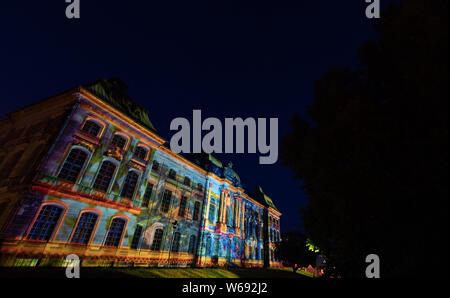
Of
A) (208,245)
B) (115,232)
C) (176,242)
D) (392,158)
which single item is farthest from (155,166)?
(392,158)

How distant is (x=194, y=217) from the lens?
86.8 ft

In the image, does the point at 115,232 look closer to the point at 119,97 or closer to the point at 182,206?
the point at 182,206

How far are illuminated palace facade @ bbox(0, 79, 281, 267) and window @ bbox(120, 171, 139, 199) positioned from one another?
9cm

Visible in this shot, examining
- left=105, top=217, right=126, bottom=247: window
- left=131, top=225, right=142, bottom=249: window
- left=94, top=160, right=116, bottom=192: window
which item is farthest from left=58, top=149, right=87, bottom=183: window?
left=131, top=225, right=142, bottom=249: window

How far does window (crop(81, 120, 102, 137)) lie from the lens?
16297 millimetres

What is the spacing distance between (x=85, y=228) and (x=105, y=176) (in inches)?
168

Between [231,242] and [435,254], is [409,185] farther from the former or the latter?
[231,242]

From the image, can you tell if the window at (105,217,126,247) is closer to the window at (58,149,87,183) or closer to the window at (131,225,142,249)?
the window at (131,225,142,249)

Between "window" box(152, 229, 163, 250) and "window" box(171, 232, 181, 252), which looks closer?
"window" box(152, 229, 163, 250)

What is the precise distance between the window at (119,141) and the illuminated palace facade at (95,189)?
0.10 m

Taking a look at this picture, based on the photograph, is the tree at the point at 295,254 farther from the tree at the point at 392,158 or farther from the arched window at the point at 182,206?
the tree at the point at 392,158

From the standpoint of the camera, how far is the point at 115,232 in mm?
16672

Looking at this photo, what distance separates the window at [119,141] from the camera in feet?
59.3
